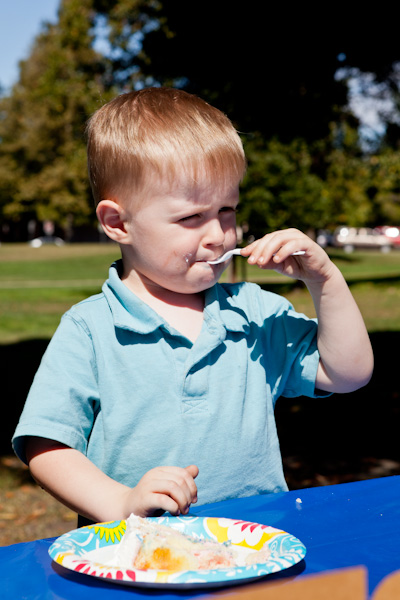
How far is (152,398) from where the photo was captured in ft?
5.01

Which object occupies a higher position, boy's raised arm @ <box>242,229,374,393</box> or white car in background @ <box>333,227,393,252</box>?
boy's raised arm @ <box>242,229,374,393</box>

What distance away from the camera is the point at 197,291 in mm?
1650

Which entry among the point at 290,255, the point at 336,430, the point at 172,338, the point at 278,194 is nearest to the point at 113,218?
the point at 172,338

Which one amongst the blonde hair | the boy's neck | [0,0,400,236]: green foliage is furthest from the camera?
[0,0,400,236]: green foliage

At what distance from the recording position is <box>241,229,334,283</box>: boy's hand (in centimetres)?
147

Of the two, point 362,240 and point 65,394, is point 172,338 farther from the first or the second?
point 362,240

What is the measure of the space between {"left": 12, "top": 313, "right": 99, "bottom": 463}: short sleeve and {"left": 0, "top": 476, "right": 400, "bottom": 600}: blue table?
0.28 meters

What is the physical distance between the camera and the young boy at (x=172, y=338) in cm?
148

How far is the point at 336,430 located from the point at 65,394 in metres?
4.39

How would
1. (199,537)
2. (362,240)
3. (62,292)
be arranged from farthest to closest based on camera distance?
(362,240) → (62,292) → (199,537)

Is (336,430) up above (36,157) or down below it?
above

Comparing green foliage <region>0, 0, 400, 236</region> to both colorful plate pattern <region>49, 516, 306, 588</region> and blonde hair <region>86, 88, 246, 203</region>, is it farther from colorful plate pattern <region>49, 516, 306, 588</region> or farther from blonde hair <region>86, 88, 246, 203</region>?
colorful plate pattern <region>49, 516, 306, 588</region>

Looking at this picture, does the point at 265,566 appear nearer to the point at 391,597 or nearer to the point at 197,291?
the point at 391,597

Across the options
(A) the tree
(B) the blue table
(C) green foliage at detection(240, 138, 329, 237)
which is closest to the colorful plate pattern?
(B) the blue table
